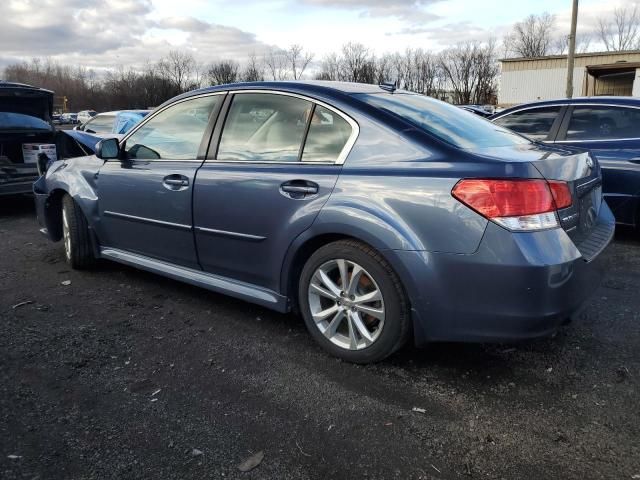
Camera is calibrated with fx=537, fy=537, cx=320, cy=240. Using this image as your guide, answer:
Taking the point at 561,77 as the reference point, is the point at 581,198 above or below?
below

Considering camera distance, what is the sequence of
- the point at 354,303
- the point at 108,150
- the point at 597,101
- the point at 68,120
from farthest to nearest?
the point at 68,120 → the point at 597,101 → the point at 108,150 → the point at 354,303

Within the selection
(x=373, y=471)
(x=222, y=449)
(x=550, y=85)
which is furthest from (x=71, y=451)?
(x=550, y=85)

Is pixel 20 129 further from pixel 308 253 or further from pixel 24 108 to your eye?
pixel 308 253

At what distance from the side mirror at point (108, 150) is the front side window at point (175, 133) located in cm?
9

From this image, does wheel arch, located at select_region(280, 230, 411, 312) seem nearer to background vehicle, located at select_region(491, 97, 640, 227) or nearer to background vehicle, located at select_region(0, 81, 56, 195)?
background vehicle, located at select_region(491, 97, 640, 227)

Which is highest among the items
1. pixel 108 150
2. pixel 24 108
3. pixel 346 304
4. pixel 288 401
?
pixel 24 108

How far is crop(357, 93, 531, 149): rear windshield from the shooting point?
2.99 meters

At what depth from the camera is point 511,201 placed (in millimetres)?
2488

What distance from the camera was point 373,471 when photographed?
2.17 metres

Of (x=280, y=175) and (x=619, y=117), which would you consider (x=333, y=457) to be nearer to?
(x=280, y=175)

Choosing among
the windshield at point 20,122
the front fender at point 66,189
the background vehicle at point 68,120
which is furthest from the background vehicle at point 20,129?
the background vehicle at point 68,120

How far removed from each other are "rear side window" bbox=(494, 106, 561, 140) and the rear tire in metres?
4.67

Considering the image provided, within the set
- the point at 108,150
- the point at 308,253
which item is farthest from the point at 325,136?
the point at 108,150

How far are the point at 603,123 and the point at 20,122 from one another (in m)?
7.97
